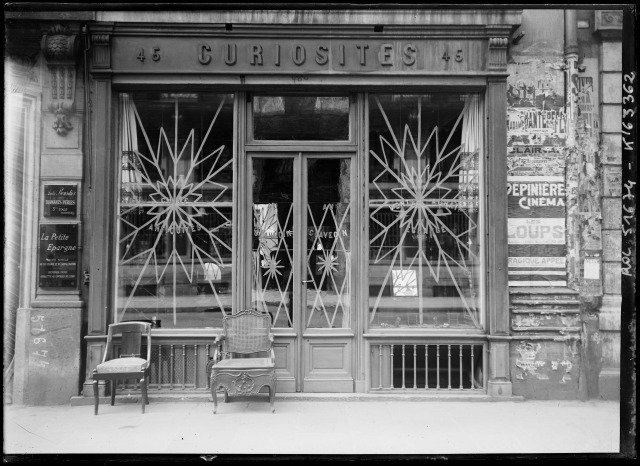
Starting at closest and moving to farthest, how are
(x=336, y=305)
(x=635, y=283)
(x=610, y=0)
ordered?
(x=635, y=283), (x=610, y=0), (x=336, y=305)

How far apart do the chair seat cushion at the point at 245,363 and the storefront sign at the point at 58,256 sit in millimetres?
2026

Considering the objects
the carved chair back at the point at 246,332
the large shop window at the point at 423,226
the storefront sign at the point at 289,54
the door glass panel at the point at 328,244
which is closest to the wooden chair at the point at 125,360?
the carved chair back at the point at 246,332

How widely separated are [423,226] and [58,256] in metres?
4.35

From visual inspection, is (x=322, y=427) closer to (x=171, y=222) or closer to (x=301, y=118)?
(x=171, y=222)

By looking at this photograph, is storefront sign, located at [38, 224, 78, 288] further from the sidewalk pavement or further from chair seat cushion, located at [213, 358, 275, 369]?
chair seat cushion, located at [213, 358, 275, 369]

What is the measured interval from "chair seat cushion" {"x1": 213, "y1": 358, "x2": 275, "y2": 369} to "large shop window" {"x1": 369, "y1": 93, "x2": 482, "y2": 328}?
147 centimetres

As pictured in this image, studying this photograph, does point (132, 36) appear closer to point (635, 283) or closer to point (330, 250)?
point (330, 250)

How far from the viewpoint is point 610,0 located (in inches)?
207

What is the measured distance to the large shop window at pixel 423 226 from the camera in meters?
6.82

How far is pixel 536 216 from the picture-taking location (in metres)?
6.70

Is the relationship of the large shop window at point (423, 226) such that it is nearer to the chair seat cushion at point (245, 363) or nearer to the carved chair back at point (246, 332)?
the carved chair back at point (246, 332)

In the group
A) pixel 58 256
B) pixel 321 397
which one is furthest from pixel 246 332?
pixel 58 256

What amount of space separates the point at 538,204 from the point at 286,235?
306 centimetres

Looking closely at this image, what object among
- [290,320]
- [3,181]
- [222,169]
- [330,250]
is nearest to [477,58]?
[330,250]
